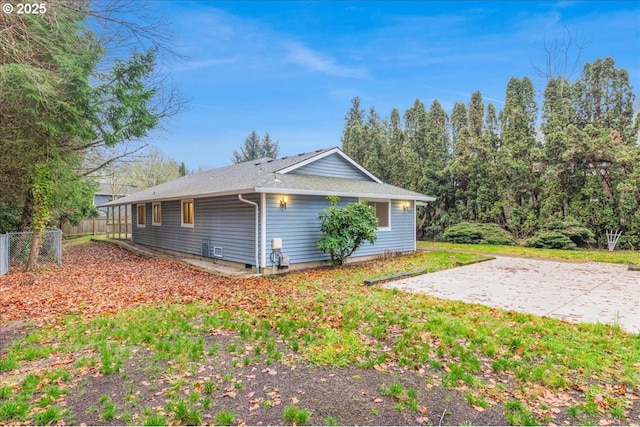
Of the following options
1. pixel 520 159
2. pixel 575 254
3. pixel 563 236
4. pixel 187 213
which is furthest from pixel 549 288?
pixel 187 213

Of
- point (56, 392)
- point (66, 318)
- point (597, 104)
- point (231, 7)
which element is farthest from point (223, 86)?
point (597, 104)

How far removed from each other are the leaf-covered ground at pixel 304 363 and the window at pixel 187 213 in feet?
20.6

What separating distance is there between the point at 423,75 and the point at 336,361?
15029 millimetres

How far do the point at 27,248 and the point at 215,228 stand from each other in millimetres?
5663

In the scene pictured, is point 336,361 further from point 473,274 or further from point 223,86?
point 223,86

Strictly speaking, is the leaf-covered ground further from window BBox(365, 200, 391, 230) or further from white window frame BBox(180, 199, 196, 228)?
window BBox(365, 200, 391, 230)

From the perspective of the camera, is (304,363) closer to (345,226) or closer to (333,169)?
(345,226)

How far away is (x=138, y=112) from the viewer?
375 inches

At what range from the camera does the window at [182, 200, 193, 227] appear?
12.7 m

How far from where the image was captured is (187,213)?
1294 cm

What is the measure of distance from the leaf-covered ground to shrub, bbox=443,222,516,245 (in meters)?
11.6

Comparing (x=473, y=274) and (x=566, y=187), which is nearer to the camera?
(x=473, y=274)

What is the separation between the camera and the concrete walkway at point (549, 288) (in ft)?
18.3

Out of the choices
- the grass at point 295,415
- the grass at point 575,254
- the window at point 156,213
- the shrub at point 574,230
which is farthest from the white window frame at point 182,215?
the shrub at point 574,230
